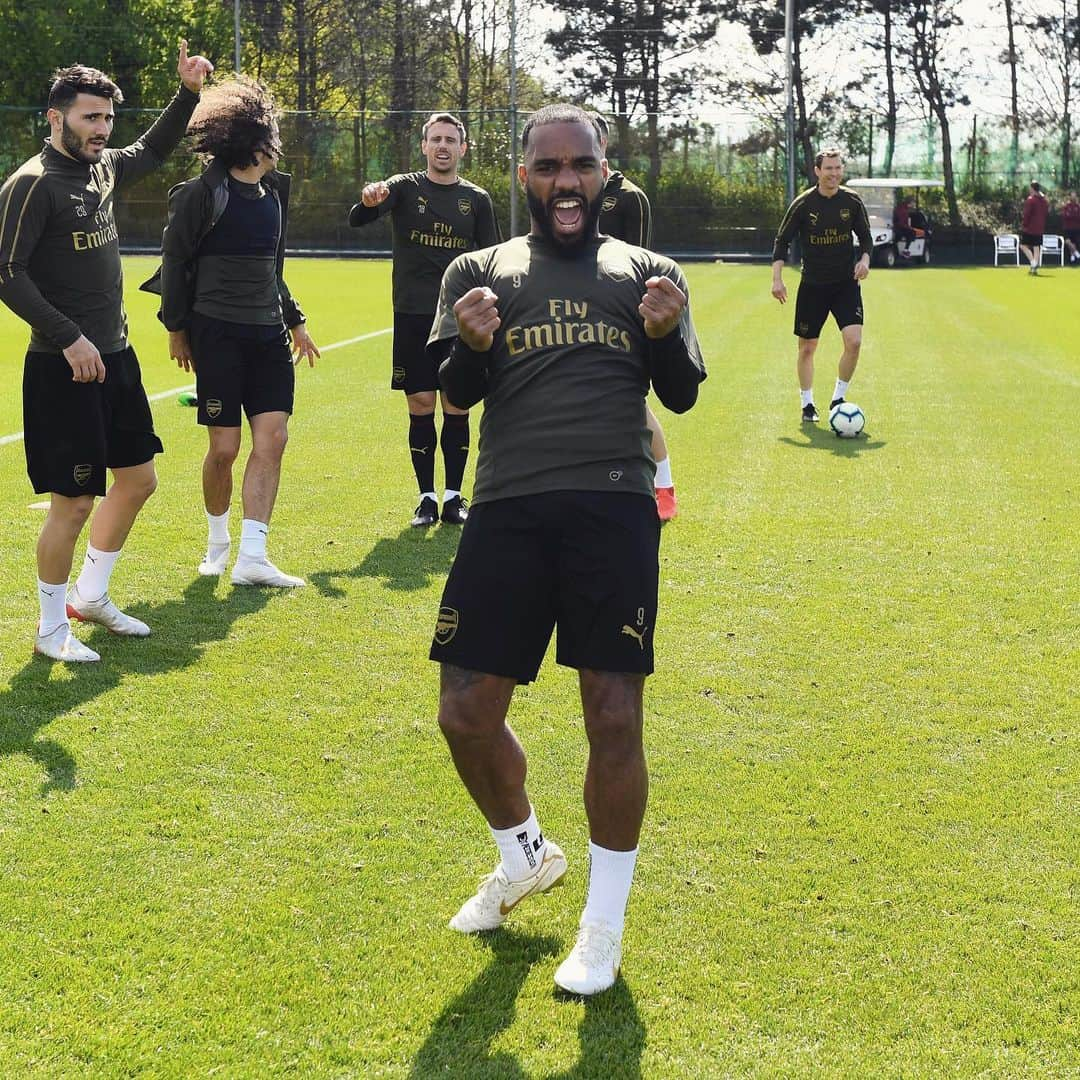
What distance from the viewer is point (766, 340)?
18891 millimetres

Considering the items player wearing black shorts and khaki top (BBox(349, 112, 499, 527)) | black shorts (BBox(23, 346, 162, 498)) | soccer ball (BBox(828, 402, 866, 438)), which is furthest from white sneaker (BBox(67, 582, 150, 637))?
soccer ball (BBox(828, 402, 866, 438))

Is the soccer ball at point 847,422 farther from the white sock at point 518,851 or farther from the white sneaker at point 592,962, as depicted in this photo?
the white sneaker at point 592,962

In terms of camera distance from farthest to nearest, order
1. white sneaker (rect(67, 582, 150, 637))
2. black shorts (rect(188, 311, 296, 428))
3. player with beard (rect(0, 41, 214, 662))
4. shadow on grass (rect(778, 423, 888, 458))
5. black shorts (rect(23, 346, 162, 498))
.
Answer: shadow on grass (rect(778, 423, 888, 458)), black shorts (rect(188, 311, 296, 428)), white sneaker (rect(67, 582, 150, 637)), black shorts (rect(23, 346, 162, 498)), player with beard (rect(0, 41, 214, 662))

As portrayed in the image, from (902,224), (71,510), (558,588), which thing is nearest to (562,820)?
(558,588)

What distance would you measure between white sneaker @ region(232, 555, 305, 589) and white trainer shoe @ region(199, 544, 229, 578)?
0.22 m

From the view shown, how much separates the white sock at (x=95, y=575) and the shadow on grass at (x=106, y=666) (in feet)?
0.65

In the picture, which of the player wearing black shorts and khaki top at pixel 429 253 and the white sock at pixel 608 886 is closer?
the white sock at pixel 608 886

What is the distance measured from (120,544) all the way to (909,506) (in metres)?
4.89

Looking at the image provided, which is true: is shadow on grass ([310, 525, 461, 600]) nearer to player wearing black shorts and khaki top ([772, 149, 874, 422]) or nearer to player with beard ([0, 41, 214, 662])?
player with beard ([0, 41, 214, 662])

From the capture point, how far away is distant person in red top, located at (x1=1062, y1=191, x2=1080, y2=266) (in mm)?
39438

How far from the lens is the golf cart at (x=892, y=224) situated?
39000mm

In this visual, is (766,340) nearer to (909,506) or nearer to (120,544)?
(909,506)

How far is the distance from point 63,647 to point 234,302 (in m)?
2.07

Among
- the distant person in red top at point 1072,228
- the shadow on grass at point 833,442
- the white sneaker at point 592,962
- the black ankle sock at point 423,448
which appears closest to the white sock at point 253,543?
the black ankle sock at point 423,448
